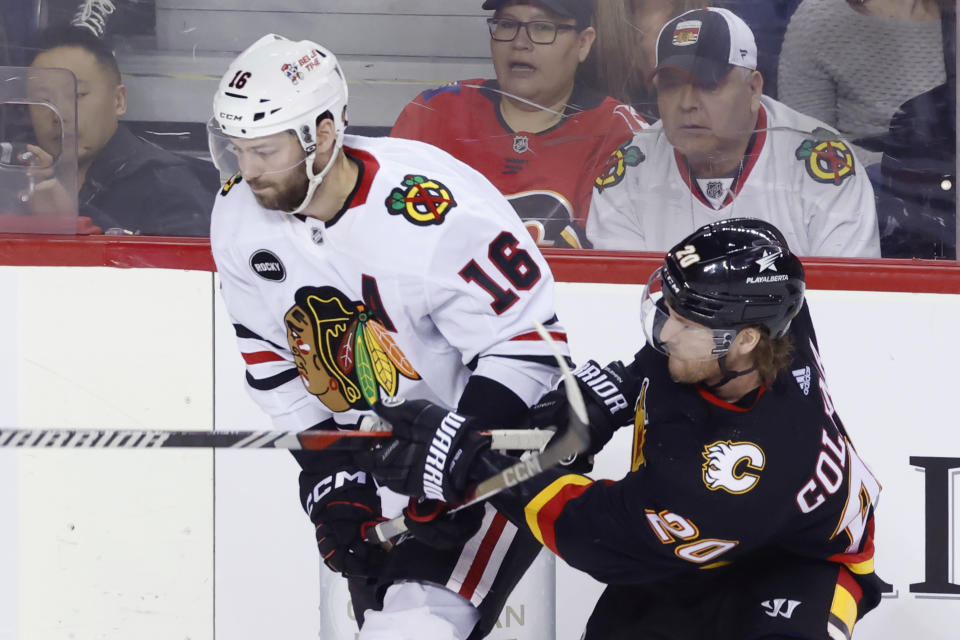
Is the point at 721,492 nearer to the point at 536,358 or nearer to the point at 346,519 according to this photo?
the point at 536,358

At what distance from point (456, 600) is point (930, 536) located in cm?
129

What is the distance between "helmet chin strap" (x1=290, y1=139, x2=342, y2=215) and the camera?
6.38 ft

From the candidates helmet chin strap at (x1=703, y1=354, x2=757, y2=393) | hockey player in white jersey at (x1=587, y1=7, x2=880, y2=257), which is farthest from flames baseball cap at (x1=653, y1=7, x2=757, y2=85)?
helmet chin strap at (x1=703, y1=354, x2=757, y2=393)

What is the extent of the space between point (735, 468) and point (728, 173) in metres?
1.16

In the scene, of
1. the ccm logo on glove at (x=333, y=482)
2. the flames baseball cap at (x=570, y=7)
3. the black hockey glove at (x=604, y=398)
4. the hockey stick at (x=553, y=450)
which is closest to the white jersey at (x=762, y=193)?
the flames baseball cap at (x=570, y=7)

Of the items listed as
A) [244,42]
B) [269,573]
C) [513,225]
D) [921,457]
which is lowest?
[269,573]

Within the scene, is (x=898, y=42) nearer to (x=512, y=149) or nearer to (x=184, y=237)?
(x=512, y=149)

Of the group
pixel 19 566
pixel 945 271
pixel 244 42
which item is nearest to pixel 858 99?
pixel 945 271

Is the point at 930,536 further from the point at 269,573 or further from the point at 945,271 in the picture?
the point at 269,573

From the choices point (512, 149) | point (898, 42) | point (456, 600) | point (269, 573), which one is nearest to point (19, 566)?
point (269, 573)

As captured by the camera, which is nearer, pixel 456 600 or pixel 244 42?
pixel 456 600

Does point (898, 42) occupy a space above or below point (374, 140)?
above

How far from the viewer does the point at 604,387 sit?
2.16m

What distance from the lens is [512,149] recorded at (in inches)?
113
